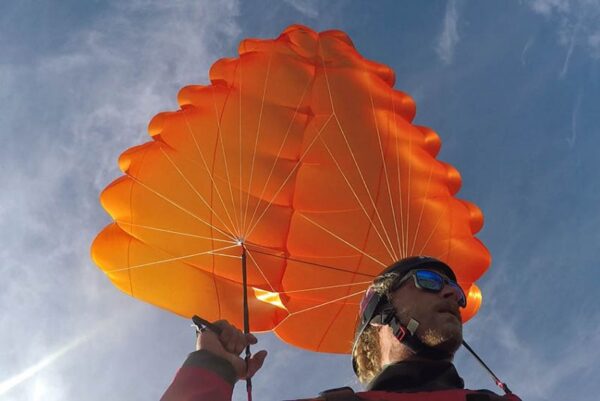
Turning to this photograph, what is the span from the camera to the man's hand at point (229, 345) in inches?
127

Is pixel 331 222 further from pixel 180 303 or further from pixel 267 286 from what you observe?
pixel 180 303

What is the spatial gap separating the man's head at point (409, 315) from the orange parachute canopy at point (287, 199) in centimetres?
644

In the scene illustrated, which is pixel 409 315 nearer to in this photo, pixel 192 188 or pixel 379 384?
pixel 379 384

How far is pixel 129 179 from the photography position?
11.2m

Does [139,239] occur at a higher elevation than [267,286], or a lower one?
higher

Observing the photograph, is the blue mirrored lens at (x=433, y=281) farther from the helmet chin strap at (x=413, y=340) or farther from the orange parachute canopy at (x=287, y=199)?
the orange parachute canopy at (x=287, y=199)

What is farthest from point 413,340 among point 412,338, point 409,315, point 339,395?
point 339,395

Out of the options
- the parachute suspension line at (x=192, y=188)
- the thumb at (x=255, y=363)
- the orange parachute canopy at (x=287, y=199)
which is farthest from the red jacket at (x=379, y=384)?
the parachute suspension line at (x=192, y=188)

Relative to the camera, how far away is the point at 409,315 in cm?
426

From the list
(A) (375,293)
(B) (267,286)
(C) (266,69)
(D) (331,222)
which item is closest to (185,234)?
(B) (267,286)

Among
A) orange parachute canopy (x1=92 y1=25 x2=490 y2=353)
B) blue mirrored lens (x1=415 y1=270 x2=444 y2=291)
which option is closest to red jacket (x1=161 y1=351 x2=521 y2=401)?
blue mirrored lens (x1=415 y1=270 x2=444 y2=291)

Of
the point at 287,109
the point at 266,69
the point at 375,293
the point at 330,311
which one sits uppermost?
the point at 266,69

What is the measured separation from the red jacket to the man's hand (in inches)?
1.9

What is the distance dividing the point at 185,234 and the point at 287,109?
3053mm
